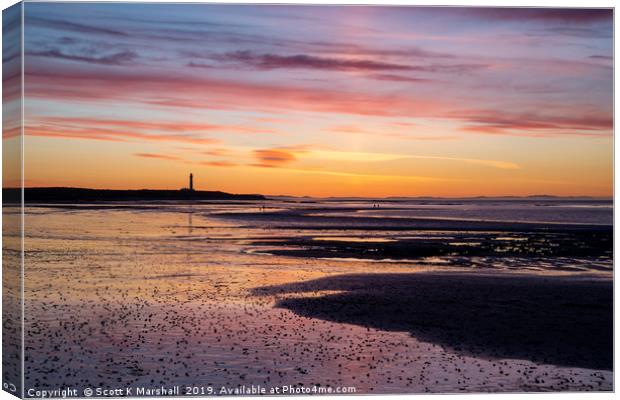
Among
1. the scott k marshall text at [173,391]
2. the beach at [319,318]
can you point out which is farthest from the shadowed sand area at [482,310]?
the scott k marshall text at [173,391]

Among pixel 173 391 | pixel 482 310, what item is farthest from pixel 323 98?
pixel 173 391

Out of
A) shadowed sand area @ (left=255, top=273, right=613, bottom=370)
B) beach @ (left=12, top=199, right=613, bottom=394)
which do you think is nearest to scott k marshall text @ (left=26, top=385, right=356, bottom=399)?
beach @ (left=12, top=199, right=613, bottom=394)

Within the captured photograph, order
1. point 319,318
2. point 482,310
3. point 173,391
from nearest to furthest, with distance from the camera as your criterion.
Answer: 1. point 173,391
2. point 319,318
3. point 482,310

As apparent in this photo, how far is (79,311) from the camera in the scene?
1356 cm

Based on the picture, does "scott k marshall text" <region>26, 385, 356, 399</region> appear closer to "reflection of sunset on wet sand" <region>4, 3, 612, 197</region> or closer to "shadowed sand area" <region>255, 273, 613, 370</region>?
"shadowed sand area" <region>255, 273, 613, 370</region>

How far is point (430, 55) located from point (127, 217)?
1090 inches

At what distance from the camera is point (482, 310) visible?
14078 millimetres

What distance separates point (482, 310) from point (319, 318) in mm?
2961

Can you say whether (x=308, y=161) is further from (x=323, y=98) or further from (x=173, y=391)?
(x=173, y=391)

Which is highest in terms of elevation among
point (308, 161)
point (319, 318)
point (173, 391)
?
point (308, 161)

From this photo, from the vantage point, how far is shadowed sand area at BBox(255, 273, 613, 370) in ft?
39.2

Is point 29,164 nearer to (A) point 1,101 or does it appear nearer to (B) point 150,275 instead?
(A) point 1,101

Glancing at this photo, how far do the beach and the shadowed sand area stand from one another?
4cm

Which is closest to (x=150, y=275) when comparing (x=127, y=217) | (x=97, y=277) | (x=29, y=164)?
(x=97, y=277)
